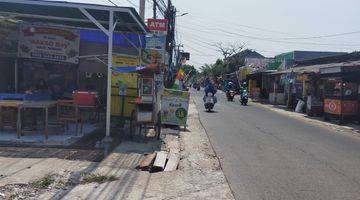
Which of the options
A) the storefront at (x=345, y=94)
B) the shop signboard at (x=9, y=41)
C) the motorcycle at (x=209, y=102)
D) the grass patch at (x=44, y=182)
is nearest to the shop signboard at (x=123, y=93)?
the shop signboard at (x=9, y=41)

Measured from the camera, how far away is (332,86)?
2669cm

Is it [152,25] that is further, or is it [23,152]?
[152,25]

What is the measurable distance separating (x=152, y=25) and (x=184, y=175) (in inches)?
599

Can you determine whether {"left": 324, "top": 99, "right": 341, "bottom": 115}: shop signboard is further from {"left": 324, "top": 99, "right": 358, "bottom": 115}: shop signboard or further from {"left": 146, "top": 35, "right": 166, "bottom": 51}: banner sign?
{"left": 146, "top": 35, "right": 166, "bottom": 51}: banner sign

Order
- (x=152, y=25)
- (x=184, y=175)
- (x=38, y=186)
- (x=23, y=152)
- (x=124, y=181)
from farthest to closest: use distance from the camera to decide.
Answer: (x=152, y=25) < (x=23, y=152) < (x=184, y=175) < (x=124, y=181) < (x=38, y=186)

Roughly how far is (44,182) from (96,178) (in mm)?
944

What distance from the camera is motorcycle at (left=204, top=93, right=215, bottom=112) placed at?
29719 millimetres

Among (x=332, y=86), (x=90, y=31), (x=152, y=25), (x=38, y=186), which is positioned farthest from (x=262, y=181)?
(x=332, y=86)

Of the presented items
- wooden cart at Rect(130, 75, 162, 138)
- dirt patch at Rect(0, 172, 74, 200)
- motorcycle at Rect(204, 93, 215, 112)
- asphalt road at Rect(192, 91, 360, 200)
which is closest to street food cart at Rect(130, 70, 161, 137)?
wooden cart at Rect(130, 75, 162, 138)

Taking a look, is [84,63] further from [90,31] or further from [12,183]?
[12,183]

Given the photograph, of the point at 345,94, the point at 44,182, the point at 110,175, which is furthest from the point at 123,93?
the point at 345,94

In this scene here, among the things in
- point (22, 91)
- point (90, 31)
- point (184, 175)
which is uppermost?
point (90, 31)

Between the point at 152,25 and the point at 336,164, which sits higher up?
the point at 152,25

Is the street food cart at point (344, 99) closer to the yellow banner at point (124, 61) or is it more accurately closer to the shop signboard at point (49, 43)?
the yellow banner at point (124, 61)
